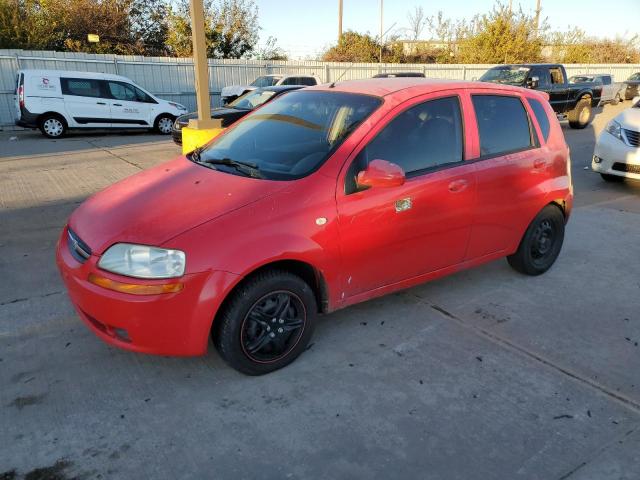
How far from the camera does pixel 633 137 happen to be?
780 centimetres

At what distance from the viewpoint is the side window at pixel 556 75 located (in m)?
15.5

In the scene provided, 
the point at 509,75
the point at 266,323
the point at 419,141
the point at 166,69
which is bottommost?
the point at 266,323

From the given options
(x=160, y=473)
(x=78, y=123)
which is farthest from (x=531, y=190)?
(x=78, y=123)

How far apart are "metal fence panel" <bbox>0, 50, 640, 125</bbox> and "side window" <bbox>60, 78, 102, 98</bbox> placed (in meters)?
4.13

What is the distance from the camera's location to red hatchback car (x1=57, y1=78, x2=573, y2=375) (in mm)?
2783

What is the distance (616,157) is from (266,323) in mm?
7087

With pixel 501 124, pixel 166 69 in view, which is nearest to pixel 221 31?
pixel 166 69

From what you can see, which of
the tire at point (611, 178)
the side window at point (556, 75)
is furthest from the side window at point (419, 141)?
the side window at point (556, 75)

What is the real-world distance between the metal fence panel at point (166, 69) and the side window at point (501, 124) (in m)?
11.6

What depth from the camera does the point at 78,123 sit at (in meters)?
14.0

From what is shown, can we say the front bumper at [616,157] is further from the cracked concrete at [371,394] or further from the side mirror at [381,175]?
the side mirror at [381,175]

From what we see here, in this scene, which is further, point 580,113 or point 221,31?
point 221,31

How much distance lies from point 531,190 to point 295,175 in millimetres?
2212

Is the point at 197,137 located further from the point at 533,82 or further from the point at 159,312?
the point at 533,82
